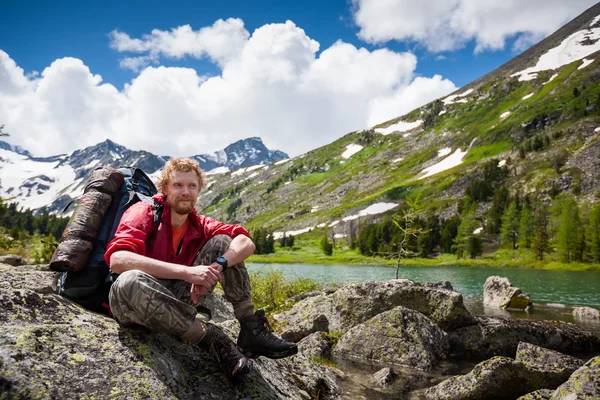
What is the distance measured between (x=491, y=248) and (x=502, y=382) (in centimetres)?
10634

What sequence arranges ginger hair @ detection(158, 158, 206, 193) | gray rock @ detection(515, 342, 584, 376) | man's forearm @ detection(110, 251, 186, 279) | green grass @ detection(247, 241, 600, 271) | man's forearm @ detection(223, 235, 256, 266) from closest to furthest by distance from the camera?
man's forearm @ detection(110, 251, 186, 279) → man's forearm @ detection(223, 235, 256, 266) → ginger hair @ detection(158, 158, 206, 193) → gray rock @ detection(515, 342, 584, 376) → green grass @ detection(247, 241, 600, 271)

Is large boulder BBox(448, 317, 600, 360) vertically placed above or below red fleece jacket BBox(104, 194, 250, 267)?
below

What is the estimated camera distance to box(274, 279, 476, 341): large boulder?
14.2 meters

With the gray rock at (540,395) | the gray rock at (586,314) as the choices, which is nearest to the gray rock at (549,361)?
the gray rock at (540,395)

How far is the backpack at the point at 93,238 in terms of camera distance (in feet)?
16.8

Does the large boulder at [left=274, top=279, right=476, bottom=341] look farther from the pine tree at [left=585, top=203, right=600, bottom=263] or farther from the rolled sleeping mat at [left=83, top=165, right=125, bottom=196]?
the pine tree at [left=585, top=203, right=600, bottom=263]

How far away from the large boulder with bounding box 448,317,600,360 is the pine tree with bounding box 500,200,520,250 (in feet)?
299

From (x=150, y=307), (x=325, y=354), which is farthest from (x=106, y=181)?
(x=325, y=354)

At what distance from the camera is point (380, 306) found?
48.0 ft

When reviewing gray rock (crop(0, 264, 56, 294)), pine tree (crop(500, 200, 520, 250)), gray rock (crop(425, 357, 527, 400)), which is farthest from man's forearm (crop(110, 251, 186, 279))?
pine tree (crop(500, 200, 520, 250))

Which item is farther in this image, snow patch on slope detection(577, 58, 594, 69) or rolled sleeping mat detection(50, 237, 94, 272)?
snow patch on slope detection(577, 58, 594, 69)

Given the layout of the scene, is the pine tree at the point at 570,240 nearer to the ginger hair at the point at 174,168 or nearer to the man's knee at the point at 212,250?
the man's knee at the point at 212,250

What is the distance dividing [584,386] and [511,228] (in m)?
103

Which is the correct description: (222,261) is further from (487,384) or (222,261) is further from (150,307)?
(487,384)
